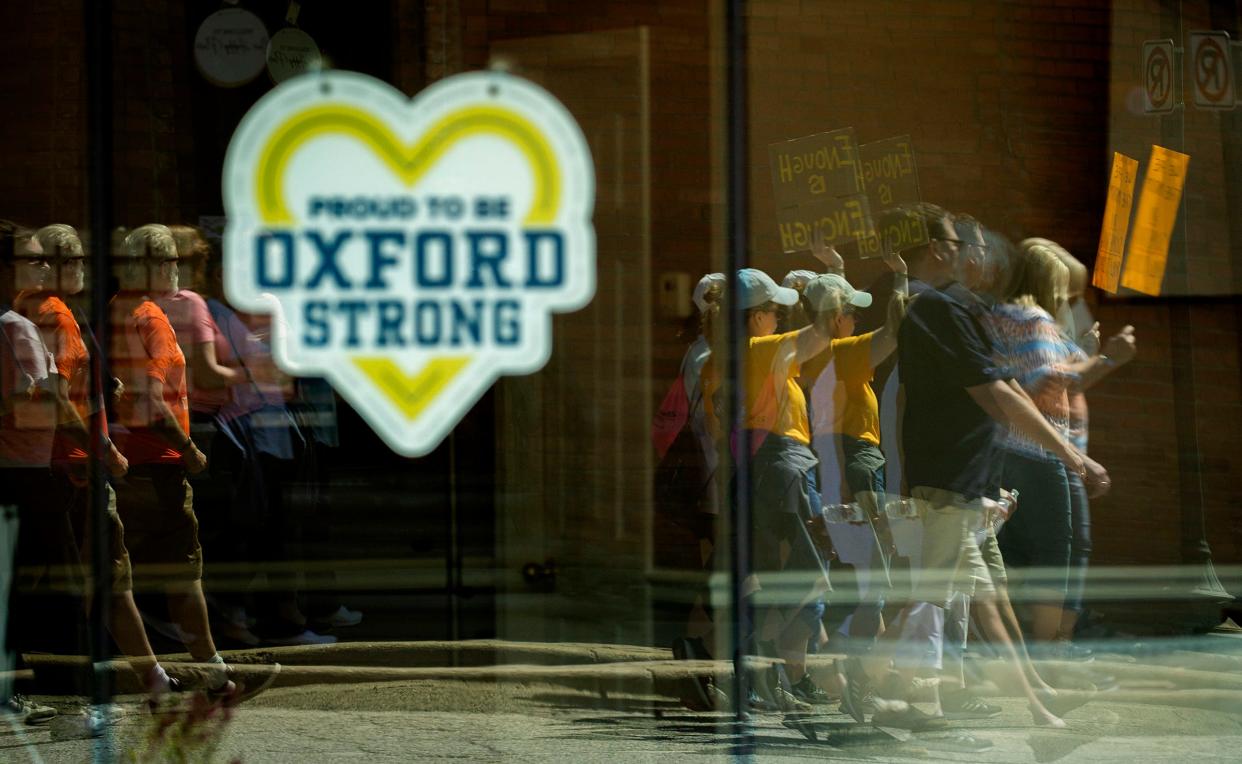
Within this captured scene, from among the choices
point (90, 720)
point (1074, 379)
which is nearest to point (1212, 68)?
point (1074, 379)

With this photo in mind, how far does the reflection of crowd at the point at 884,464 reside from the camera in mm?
6430

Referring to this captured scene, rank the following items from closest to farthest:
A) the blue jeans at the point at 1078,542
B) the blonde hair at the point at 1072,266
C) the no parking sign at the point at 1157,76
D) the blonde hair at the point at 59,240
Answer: the blonde hair at the point at 59,240 < the blue jeans at the point at 1078,542 < the blonde hair at the point at 1072,266 < the no parking sign at the point at 1157,76

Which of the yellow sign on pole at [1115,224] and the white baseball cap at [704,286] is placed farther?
the yellow sign on pole at [1115,224]

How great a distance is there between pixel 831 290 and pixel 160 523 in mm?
2631

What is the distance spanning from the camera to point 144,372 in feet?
20.4

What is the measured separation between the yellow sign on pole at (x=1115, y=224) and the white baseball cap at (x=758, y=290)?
1492mm

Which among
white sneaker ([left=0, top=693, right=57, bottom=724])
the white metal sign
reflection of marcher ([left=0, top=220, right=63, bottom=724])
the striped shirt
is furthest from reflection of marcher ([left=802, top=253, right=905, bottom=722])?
white sneaker ([left=0, top=693, right=57, bottom=724])

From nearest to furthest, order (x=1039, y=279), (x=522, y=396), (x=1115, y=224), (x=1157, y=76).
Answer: (x=522, y=396)
(x=1039, y=279)
(x=1115, y=224)
(x=1157, y=76)

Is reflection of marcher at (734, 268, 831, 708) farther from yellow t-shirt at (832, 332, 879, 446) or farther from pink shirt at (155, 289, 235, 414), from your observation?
pink shirt at (155, 289, 235, 414)

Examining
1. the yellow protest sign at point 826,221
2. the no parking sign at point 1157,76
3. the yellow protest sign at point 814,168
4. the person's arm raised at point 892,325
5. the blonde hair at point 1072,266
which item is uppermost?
the no parking sign at point 1157,76

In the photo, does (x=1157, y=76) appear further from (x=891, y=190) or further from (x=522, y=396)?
(x=522, y=396)

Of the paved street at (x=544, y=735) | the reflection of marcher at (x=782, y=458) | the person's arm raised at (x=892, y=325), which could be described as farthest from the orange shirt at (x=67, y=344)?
the person's arm raised at (x=892, y=325)

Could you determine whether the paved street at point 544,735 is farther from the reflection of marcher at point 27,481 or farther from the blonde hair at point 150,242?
the blonde hair at point 150,242

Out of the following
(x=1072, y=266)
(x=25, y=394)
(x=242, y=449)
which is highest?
(x=1072, y=266)
